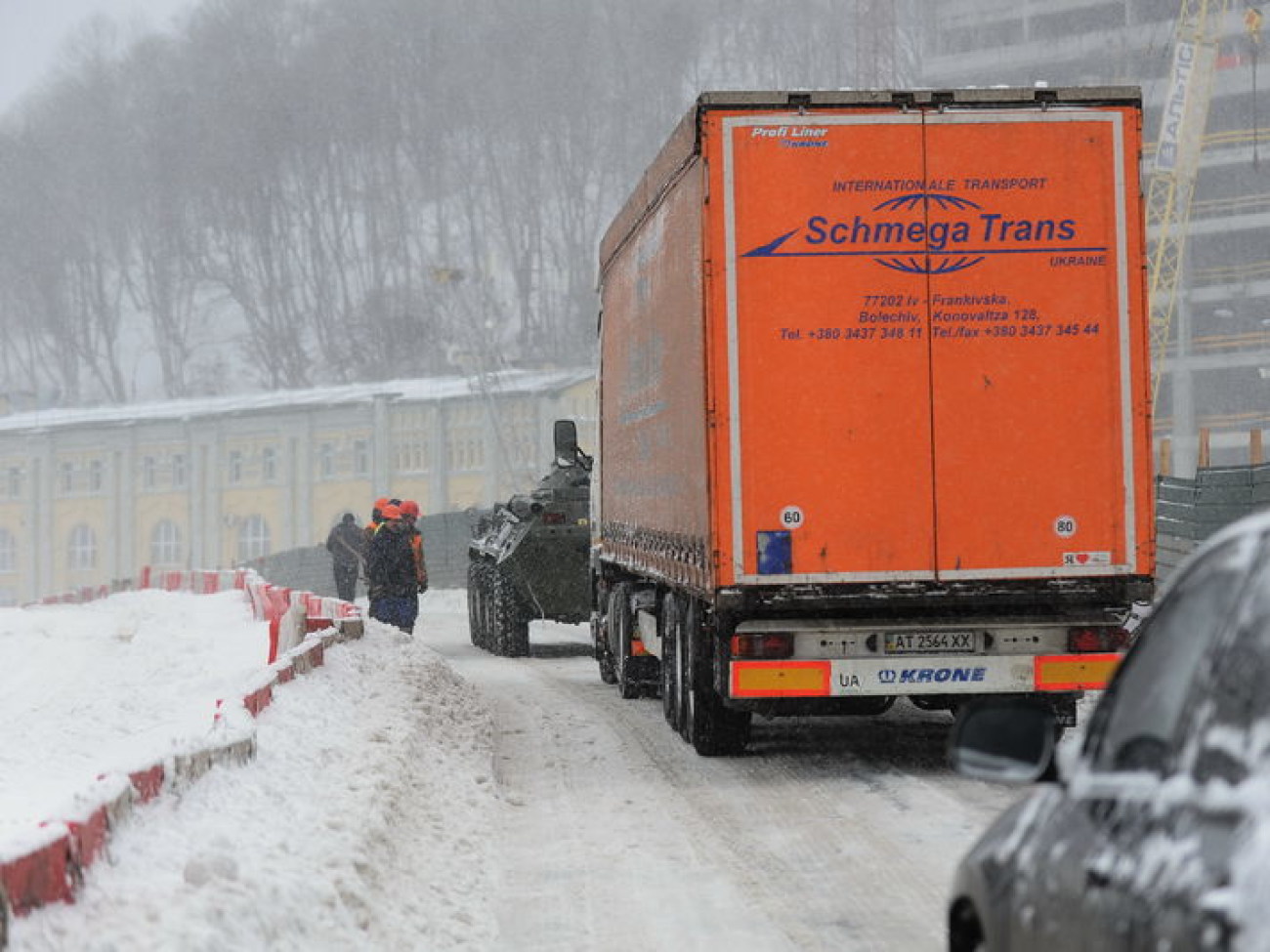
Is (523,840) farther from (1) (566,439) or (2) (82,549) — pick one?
(2) (82,549)

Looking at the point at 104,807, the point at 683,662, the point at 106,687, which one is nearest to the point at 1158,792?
the point at 104,807

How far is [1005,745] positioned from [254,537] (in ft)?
260

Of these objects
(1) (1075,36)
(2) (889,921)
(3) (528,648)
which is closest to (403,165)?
(1) (1075,36)

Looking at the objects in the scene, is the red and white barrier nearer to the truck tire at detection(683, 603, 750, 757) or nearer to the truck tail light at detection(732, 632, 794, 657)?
the truck tire at detection(683, 603, 750, 757)

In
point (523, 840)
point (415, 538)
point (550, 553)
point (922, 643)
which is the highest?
point (415, 538)

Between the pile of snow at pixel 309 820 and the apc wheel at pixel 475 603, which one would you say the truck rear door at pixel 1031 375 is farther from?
the apc wheel at pixel 475 603

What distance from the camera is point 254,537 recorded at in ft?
266

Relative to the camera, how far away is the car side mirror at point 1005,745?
141 inches

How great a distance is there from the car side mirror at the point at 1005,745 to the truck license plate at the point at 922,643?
736 centimetres

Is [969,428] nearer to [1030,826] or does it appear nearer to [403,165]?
[1030,826]

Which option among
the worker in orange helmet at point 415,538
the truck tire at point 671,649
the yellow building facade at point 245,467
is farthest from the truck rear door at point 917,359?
the yellow building facade at point 245,467

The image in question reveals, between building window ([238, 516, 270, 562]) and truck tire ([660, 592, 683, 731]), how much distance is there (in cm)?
6860

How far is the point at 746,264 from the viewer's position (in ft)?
35.4

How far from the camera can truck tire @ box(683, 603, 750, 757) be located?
39.1 ft
